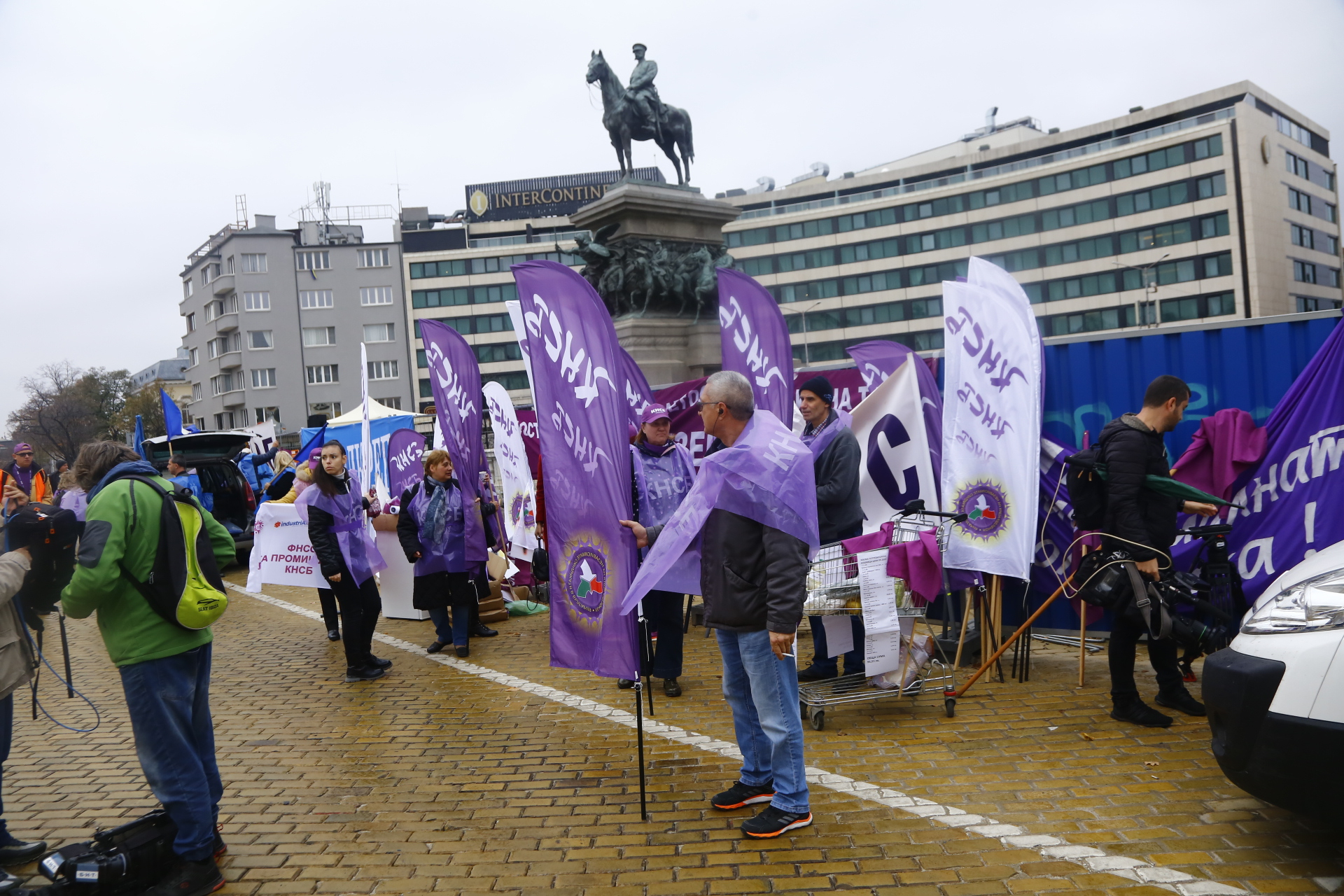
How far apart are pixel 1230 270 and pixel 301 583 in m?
71.1

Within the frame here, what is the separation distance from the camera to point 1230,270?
213ft

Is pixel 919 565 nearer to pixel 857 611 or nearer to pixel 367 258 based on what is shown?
pixel 857 611

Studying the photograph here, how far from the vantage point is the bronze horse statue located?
56.6 feet

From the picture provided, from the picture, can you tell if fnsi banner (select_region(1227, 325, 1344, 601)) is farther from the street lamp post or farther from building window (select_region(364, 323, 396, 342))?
building window (select_region(364, 323, 396, 342))

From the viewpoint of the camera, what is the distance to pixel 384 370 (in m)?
82.1

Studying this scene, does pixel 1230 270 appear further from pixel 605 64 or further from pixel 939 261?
pixel 605 64

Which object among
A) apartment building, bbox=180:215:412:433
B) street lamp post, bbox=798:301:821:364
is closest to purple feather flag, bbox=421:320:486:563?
street lamp post, bbox=798:301:821:364

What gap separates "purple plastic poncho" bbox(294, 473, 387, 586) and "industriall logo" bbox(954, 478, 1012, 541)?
4.76 metres

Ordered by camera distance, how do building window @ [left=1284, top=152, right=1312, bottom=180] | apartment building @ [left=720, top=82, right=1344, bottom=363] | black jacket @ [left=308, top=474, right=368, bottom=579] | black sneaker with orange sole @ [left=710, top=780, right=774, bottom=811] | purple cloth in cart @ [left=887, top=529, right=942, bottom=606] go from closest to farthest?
black sneaker with orange sole @ [left=710, top=780, right=774, bottom=811], purple cloth in cart @ [left=887, top=529, right=942, bottom=606], black jacket @ [left=308, top=474, right=368, bottom=579], apartment building @ [left=720, top=82, right=1344, bottom=363], building window @ [left=1284, top=152, right=1312, bottom=180]

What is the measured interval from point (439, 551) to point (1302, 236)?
79.1 metres

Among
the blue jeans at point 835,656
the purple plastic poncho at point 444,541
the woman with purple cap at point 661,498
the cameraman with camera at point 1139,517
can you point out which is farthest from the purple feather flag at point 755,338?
the cameraman with camera at point 1139,517

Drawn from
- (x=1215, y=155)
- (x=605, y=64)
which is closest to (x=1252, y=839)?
(x=605, y=64)

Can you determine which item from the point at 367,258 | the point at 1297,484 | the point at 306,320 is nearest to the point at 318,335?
the point at 306,320

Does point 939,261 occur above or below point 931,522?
above
